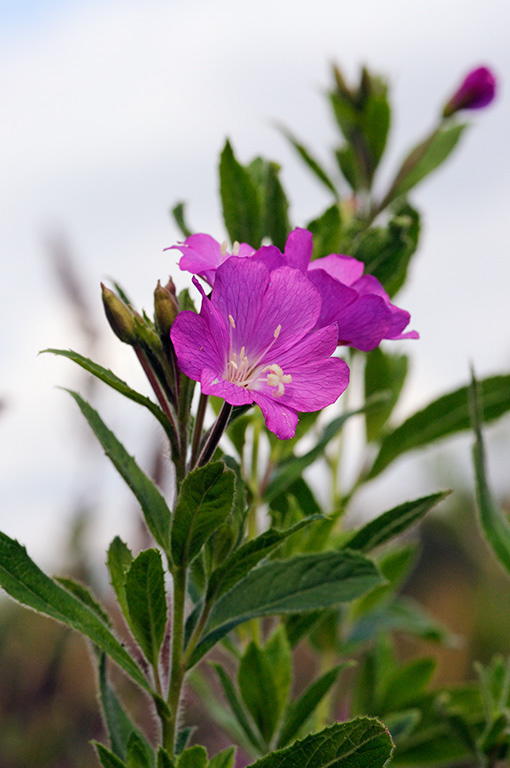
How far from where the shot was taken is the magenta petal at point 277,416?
0.94 metres

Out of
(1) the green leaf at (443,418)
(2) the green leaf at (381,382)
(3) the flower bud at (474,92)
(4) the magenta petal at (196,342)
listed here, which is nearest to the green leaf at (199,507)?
(4) the magenta petal at (196,342)

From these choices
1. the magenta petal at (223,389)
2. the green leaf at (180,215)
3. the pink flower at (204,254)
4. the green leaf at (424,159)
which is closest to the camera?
the magenta petal at (223,389)

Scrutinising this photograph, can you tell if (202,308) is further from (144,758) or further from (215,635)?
(144,758)

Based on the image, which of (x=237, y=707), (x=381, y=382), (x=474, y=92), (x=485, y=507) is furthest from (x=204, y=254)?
(x=474, y=92)

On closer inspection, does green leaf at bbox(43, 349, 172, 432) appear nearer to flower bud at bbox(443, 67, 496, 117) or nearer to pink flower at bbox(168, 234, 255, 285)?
pink flower at bbox(168, 234, 255, 285)

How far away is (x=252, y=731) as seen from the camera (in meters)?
1.43

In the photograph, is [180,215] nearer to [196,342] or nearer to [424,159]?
[196,342]

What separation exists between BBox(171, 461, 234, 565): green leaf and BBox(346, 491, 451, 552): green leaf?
336mm

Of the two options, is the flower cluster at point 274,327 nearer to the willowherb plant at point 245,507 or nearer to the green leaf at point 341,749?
the willowherb plant at point 245,507

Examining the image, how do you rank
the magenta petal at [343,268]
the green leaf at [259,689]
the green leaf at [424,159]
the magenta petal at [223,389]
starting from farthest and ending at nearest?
the green leaf at [424,159]
the green leaf at [259,689]
the magenta petal at [343,268]
the magenta petal at [223,389]

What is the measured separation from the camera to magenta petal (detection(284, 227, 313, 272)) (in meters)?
1.05

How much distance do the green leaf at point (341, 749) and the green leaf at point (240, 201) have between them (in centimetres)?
94

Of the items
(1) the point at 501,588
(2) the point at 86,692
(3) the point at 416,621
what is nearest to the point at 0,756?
(2) the point at 86,692

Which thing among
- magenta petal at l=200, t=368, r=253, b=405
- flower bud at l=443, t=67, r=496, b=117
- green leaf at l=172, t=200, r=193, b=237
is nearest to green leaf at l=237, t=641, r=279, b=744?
magenta petal at l=200, t=368, r=253, b=405
